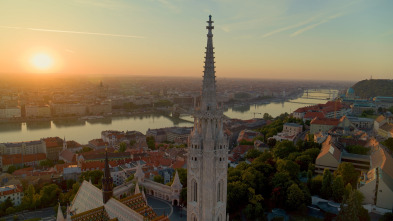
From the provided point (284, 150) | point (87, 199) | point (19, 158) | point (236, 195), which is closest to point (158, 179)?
point (236, 195)

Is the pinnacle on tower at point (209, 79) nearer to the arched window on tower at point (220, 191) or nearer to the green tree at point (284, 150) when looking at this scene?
the arched window on tower at point (220, 191)

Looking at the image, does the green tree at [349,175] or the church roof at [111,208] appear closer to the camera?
the church roof at [111,208]

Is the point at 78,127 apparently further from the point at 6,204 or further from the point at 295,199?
the point at 295,199

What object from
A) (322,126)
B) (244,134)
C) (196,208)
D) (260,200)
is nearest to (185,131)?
(244,134)

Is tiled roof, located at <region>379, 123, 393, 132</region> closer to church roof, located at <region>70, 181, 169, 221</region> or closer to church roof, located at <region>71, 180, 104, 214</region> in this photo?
church roof, located at <region>70, 181, 169, 221</region>

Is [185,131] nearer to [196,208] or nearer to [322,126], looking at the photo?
[322,126]

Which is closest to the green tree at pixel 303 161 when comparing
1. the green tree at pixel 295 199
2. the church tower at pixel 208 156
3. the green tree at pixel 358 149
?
the green tree at pixel 358 149

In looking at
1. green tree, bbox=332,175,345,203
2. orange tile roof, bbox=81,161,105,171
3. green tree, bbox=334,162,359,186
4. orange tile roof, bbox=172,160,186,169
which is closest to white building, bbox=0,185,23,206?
orange tile roof, bbox=81,161,105,171
